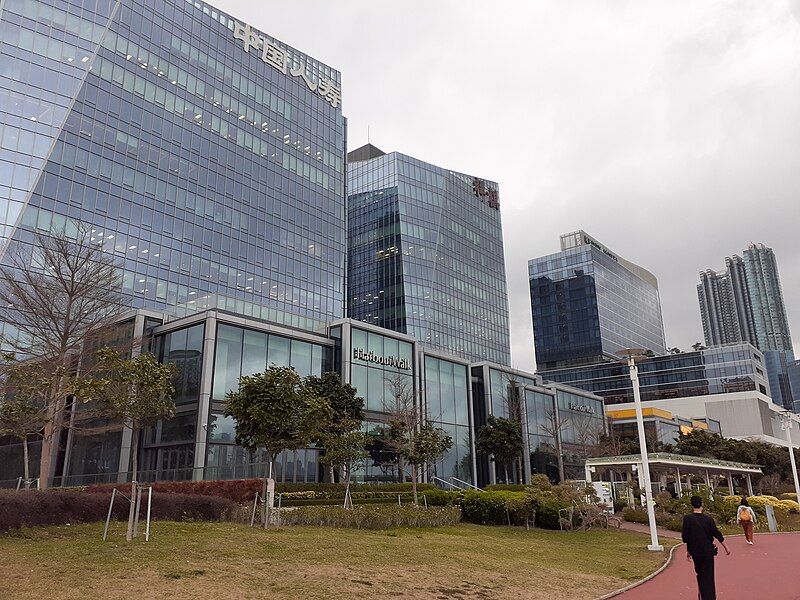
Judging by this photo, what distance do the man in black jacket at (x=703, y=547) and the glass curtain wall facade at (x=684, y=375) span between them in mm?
113765

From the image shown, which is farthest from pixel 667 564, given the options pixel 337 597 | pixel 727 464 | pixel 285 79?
pixel 285 79

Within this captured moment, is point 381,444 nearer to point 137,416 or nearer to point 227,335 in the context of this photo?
point 227,335

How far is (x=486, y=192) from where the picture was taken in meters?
112

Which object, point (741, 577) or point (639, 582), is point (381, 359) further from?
point (639, 582)

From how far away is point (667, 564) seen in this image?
1666 centimetres

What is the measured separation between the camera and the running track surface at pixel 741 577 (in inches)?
494

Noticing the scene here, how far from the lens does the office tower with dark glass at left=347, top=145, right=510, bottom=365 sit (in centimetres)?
9338

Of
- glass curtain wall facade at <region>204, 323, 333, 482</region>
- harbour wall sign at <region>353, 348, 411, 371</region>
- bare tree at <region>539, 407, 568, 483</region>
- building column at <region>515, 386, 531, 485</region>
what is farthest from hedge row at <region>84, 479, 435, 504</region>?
bare tree at <region>539, 407, 568, 483</region>

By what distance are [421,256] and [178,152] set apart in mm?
42820

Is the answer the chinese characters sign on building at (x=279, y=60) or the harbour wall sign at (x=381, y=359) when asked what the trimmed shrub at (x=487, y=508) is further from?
the chinese characters sign on building at (x=279, y=60)

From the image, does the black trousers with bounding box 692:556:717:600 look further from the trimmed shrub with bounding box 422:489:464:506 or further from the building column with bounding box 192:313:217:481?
the building column with bounding box 192:313:217:481

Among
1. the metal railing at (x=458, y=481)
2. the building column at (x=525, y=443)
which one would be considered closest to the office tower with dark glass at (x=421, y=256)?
the building column at (x=525, y=443)

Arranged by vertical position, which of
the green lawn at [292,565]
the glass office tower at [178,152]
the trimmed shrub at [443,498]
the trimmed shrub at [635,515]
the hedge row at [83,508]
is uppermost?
the glass office tower at [178,152]

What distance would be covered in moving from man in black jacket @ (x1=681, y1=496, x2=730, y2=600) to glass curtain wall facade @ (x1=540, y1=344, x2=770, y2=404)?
4479 inches
